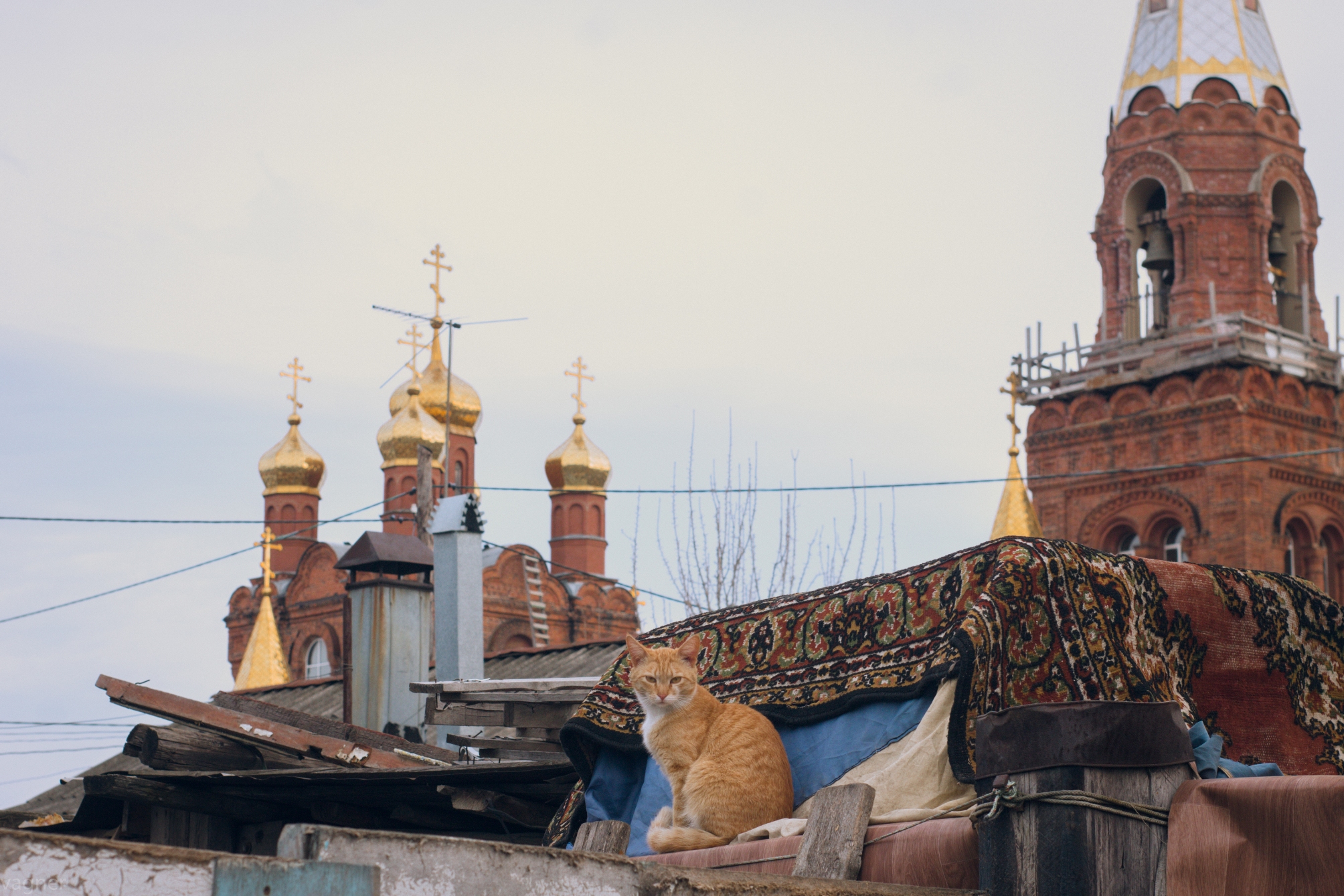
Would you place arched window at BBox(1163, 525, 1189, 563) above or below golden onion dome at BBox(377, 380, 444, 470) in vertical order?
below

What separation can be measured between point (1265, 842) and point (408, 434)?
36287 millimetres

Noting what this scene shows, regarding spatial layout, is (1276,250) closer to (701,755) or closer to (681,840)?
(701,755)

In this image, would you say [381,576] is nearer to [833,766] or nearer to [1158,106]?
[833,766]

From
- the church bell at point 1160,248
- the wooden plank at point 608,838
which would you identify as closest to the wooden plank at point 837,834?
the wooden plank at point 608,838

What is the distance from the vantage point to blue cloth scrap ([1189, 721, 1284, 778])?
4.59m

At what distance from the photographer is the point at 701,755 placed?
5.72 m

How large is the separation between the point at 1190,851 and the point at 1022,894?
0.39 m

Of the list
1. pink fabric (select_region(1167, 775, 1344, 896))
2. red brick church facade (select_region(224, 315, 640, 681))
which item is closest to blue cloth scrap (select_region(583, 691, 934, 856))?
pink fabric (select_region(1167, 775, 1344, 896))

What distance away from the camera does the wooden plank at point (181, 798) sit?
779 centimetres

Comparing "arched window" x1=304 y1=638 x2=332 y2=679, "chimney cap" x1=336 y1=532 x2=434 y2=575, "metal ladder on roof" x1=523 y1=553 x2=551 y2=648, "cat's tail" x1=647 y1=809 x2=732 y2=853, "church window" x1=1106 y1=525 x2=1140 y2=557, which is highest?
"church window" x1=1106 y1=525 x2=1140 y2=557

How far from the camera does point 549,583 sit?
132 ft

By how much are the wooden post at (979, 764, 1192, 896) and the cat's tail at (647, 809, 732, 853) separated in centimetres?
151

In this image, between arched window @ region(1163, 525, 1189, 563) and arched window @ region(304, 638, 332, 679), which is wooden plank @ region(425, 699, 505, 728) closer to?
arched window @ region(1163, 525, 1189, 563)

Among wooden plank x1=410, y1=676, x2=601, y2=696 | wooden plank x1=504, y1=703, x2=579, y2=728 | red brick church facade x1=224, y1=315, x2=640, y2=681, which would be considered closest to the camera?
wooden plank x1=410, y1=676, x2=601, y2=696
